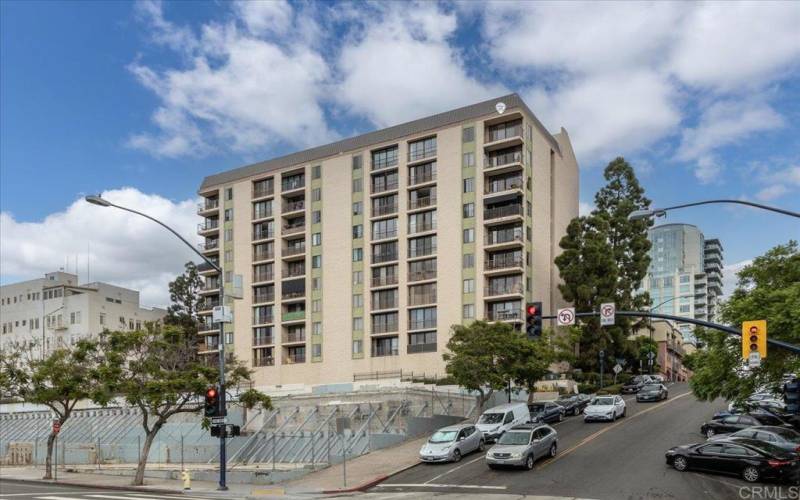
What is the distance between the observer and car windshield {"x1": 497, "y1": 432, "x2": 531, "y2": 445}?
103ft

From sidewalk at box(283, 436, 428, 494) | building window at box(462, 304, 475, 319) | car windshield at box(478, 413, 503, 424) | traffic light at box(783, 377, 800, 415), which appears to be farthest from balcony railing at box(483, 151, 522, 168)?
traffic light at box(783, 377, 800, 415)

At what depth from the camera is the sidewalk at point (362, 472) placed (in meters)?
30.6

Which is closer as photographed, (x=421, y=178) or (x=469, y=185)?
(x=469, y=185)

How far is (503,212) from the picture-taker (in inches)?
2881

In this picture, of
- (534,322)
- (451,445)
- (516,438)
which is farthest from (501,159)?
(534,322)

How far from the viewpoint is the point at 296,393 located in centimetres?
6150

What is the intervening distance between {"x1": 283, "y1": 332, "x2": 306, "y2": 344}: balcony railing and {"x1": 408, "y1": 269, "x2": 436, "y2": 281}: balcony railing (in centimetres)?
1522

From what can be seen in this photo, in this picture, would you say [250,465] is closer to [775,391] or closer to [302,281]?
[775,391]

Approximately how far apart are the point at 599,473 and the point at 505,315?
4316cm

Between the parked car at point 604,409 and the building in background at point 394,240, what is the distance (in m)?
24.7

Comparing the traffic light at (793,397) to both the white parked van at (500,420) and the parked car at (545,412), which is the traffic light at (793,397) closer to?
the white parked van at (500,420)

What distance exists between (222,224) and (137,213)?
217ft

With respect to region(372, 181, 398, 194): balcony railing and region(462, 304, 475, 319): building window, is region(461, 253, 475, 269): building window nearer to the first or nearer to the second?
region(462, 304, 475, 319): building window

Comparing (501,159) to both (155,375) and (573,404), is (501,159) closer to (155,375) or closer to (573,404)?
(573,404)
